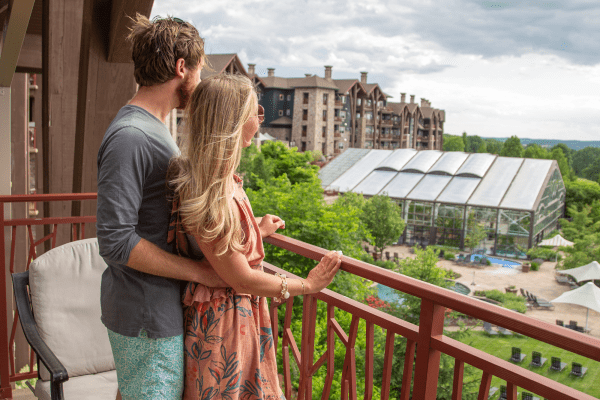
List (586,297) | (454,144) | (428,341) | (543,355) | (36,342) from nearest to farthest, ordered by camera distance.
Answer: (428,341) < (36,342) < (543,355) < (586,297) < (454,144)

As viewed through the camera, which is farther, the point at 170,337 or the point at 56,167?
the point at 56,167

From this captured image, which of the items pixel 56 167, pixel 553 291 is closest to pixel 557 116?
pixel 553 291

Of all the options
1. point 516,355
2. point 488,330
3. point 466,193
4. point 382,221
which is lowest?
point 488,330

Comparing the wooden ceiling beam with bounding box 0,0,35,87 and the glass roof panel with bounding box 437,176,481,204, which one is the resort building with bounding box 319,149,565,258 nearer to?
the glass roof panel with bounding box 437,176,481,204

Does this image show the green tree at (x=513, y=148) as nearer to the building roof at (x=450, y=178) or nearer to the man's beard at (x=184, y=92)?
the building roof at (x=450, y=178)

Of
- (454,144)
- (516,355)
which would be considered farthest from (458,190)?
(454,144)

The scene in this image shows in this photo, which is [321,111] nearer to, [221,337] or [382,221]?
[382,221]

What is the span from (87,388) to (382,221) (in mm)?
22162

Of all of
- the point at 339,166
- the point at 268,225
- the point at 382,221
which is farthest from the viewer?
the point at 339,166

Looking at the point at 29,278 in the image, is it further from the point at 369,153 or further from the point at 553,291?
the point at 369,153

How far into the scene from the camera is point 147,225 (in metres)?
1.13

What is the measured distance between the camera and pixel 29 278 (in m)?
1.90

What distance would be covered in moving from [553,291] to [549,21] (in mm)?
103116

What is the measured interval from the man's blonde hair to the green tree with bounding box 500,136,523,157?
56.6 m
